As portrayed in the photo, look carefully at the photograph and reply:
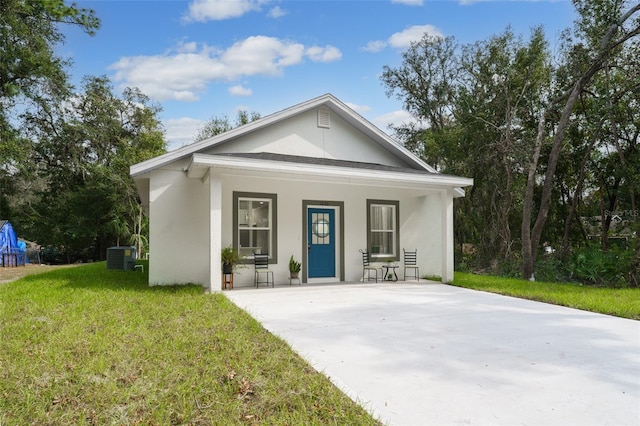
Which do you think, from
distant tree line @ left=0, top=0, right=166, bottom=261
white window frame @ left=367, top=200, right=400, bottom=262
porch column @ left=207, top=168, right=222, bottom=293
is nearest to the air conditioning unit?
porch column @ left=207, top=168, right=222, bottom=293

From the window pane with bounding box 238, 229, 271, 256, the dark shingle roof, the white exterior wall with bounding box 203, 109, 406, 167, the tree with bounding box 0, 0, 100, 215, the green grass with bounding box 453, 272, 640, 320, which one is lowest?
the green grass with bounding box 453, 272, 640, 320

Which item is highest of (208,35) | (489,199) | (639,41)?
(208,35)

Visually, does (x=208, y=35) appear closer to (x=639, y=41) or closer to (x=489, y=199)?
(x=489, y=199)

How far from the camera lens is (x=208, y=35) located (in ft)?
45.0

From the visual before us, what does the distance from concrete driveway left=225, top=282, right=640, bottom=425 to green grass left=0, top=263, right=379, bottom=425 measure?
0.41 meters

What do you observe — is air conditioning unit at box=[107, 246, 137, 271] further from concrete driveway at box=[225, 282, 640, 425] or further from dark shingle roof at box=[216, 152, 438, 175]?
concrete driveway at box=[225, 282, 640, 425]

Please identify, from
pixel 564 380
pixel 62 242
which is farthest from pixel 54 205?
Answer: pixel 564 380

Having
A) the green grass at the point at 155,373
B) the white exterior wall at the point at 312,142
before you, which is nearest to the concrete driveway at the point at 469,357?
the green grass at the point at 155,373

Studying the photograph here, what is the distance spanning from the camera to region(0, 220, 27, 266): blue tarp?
1712 centimetres

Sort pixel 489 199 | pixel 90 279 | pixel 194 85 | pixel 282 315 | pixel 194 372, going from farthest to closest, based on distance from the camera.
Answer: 1. pixel 194 85
2. pixel 489 199
3. pixel 90 279
4. pixel 282 315
5. pixel 194 372

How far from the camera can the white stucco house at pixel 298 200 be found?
9.02m

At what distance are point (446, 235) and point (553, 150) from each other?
4.90 meters

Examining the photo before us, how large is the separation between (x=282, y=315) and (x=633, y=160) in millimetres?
13002

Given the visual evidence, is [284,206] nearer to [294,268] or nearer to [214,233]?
[294,268]
